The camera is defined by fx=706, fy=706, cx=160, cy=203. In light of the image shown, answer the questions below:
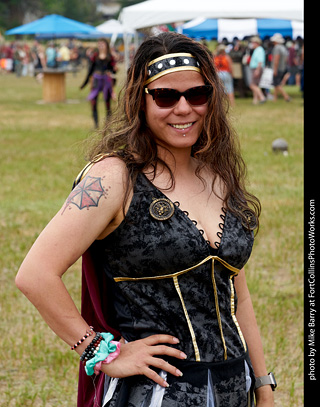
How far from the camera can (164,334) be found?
6.99ft

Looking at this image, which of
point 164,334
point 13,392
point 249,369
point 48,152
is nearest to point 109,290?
point 164,334

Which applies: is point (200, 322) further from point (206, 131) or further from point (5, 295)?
point (5, 295)

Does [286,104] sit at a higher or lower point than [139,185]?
lower

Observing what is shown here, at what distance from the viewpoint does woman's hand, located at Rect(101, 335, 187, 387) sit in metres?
2.10

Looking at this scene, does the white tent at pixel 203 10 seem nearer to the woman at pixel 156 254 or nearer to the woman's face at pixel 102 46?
the woman's face at pixel 102 46

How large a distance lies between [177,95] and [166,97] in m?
0.04

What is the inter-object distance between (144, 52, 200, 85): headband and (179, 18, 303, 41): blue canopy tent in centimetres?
1826

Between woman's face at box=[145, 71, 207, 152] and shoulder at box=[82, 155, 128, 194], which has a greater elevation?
woman's face at box=[145, 71, 207, 152]

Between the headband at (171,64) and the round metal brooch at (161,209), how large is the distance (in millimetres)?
410

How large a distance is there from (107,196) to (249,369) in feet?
2.55

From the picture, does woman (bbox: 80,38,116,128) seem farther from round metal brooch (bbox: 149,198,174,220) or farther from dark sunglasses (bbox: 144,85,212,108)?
round metal brooch (bbox: 149,198,174,220)

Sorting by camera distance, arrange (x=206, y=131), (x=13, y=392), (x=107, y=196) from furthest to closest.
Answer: (x=13, y=392) → (x=206, y=131) → (x=107, y=196)
